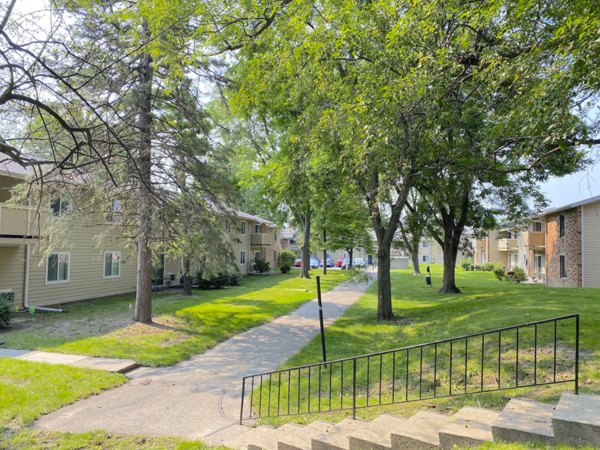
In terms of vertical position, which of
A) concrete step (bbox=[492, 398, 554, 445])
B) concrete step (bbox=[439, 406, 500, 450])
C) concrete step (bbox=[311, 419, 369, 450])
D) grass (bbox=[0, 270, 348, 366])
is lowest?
grass (bbox=[0, 270, 348, 366])

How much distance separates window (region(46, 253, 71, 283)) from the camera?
16.3 m

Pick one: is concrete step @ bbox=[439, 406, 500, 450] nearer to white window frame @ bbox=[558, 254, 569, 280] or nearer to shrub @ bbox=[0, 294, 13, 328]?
shrub @ bbox=[0, 294, 13, 328]

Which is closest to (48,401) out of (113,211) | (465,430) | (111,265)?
(465,430)

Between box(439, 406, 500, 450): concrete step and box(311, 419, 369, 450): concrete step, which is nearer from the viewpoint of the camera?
box(439, 406, 500, 450): concrete step

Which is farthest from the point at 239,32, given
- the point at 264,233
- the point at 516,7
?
the point at 264,233

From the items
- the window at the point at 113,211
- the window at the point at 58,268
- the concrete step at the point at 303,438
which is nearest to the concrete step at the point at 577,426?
the concrete step at the point at 303,438

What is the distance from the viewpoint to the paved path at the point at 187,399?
5562mm

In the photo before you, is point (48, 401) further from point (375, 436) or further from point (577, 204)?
point (577, 204)

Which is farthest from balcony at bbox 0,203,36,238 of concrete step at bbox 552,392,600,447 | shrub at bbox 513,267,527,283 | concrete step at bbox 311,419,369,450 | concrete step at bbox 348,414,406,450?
shrub at bbox 513,267,527,283

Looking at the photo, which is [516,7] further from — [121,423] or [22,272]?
[22,272]

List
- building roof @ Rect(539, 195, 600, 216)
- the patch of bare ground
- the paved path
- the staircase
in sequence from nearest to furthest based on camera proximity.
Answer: the staircase, the paved path, the patch of bare ground, building roof @ Rect(539, 195, 600, 216)

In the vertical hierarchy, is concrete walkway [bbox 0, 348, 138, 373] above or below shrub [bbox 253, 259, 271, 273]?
below

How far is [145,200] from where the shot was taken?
10.7 m

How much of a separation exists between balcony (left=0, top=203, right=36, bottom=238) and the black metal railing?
11.1m
